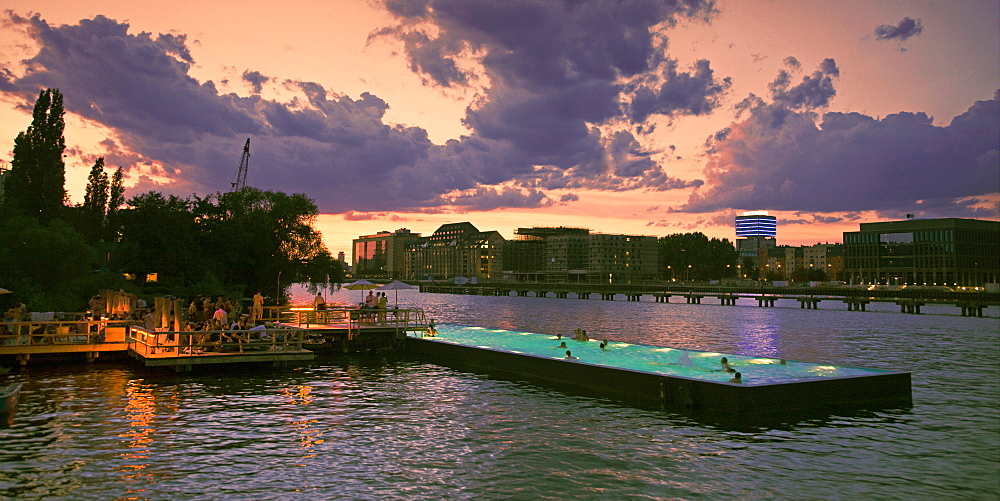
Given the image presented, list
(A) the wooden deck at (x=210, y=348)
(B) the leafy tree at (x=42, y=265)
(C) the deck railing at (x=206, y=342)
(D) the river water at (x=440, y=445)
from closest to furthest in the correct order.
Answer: (D) the river water at (x=440, y=445)
(A) the wooden deck at (x=210, y=348)
(C) the deck railing at (x=206, y=342)
(B) the leafy tree at (x=42, y=265)

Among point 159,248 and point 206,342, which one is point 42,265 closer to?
point 206,342

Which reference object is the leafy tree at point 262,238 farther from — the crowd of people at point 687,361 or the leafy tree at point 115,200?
the crowd of people at point 687,361

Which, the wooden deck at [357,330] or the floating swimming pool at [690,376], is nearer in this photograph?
the floating swimming pool at [690,376]

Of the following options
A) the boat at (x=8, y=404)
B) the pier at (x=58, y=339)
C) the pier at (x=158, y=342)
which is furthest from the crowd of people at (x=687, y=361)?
the pier at (x=58, y=339)

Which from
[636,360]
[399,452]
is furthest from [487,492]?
[636,360]

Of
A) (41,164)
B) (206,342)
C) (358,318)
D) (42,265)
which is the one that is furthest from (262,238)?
(206,342)

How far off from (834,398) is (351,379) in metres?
21.2

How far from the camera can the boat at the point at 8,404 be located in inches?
789

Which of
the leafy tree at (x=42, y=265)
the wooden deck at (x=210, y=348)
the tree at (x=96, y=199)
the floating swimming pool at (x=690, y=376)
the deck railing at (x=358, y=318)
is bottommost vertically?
the floating swimming pool at (x=690, y=376)

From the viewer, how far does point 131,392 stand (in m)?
26.2

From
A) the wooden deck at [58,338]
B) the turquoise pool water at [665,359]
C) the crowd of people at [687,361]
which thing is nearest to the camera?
the crowd of people at [687,361]

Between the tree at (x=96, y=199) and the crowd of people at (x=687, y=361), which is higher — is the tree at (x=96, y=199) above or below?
above

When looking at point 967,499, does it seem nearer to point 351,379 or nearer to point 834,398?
point 834,398

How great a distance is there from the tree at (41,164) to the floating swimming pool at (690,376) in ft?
210
